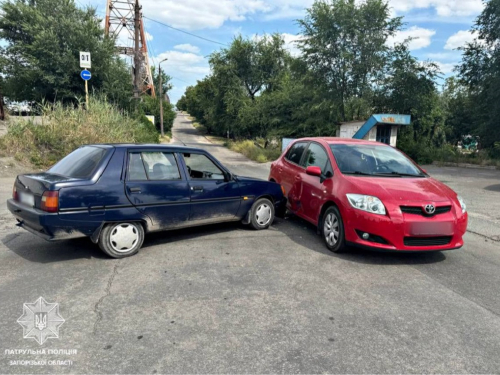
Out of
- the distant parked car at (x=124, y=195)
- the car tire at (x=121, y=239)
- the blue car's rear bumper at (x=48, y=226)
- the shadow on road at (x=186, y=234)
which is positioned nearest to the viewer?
the blue car's rear bumper at (x=48, y=226)

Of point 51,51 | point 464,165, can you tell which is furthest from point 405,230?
point 51,51

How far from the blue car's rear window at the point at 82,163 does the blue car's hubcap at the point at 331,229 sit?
10.8ft

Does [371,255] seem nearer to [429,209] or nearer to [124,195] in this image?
[429,209]

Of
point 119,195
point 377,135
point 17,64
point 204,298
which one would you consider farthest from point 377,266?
point 17,64

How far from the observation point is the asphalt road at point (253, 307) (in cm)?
271

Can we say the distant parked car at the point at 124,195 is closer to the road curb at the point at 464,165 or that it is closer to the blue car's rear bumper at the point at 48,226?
the blue car's rear bumper at the point at 48,226

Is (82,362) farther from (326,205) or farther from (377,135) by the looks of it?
(377,135)

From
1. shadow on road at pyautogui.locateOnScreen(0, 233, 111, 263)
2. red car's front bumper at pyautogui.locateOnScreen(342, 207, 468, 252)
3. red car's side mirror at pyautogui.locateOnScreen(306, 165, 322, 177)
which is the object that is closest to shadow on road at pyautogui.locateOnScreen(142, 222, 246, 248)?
shadow on road at pyautogui.locateOnScreen(0, 233, 111, 263)

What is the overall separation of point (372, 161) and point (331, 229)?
1.44 metres

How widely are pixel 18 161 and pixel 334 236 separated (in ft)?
38.8

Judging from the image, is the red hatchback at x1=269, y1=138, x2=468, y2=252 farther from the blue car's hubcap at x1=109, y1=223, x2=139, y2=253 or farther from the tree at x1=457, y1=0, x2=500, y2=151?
the tree at x1=457, y1=0, x2=500, y2=151

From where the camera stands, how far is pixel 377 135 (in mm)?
20375

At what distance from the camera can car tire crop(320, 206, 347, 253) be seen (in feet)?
16.5

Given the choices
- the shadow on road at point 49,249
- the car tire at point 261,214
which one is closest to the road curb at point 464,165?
the car tire at point 261,214
